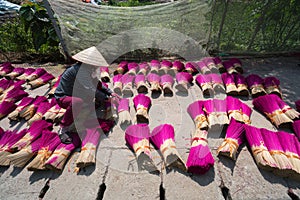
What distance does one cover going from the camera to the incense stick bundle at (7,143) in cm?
245

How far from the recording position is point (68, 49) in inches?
190

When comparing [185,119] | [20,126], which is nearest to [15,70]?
[20,126]

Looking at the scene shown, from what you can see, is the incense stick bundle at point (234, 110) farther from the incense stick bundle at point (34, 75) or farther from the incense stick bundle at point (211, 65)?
the incense stick bundle at point (34, 75)

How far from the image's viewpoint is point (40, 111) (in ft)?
10.5

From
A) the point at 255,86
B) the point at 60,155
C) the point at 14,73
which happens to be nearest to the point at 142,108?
the point at 60,155

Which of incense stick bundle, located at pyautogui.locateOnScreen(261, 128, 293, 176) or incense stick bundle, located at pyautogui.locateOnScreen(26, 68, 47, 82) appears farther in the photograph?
incense stick bundle, located at pyautogui.locateOnScreen(26, 68, 47, 82)

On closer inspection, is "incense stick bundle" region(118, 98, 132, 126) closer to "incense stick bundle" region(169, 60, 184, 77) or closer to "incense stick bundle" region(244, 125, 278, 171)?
"incense stick bundle" region(169, 60, 184, 77)

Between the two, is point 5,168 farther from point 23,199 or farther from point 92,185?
point 92,185

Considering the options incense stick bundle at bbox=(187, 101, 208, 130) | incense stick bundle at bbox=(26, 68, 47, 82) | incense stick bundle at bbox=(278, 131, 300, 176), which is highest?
incense stick bundle at bbox=(278, 131, 300, 176)

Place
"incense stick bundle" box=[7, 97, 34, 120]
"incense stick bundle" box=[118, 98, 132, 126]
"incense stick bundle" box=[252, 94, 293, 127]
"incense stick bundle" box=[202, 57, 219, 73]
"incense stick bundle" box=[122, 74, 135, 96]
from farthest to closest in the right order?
1. "incense stick bundle" box=[202, 57, 219, 73]
2. "incense stick bundle" box=[122, 74, 135, 96]
3. "incense stick bundle" box=[7, 97, 34, 120]
4. "incense stick bundle" box=[118, 98, 132, 126]
5. "incense stick bundle" box=[252, 94, 293, 127]

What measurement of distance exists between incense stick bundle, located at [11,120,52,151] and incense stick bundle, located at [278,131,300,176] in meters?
3.20

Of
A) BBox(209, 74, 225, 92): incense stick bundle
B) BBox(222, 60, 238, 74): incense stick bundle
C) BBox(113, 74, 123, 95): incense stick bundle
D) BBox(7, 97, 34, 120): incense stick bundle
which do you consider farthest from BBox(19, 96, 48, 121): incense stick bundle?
BBox(222, 60, 238, 74): incense stick bundle

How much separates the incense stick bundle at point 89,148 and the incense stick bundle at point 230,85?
7.78ft

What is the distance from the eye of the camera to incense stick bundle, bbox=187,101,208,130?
2.74 m
